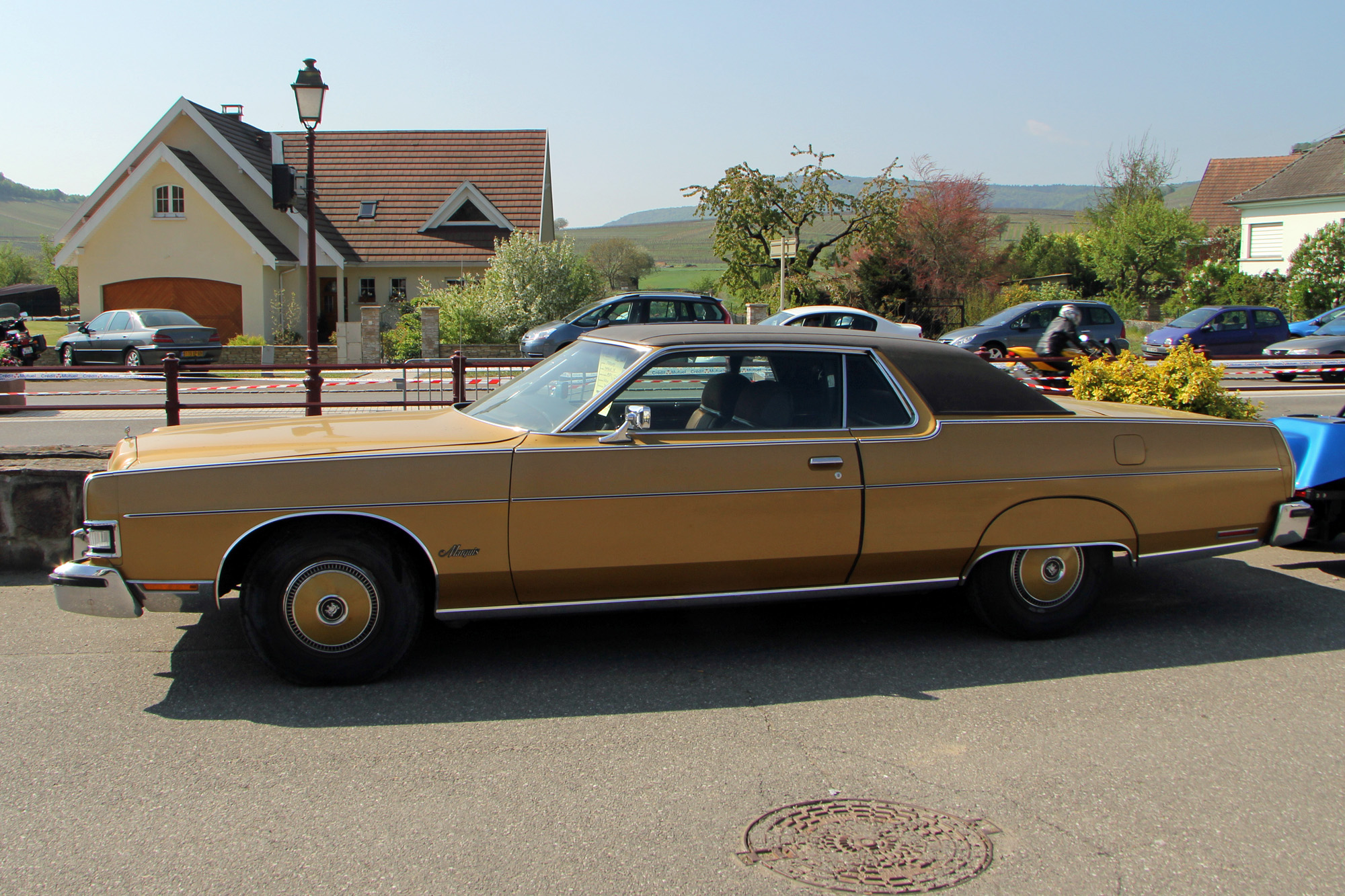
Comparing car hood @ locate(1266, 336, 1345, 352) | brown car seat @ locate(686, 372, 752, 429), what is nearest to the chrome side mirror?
brown car seat @ locate(686, 372, 752, 429)

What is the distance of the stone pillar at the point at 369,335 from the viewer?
23719 mm

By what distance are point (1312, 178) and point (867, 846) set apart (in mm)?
45728

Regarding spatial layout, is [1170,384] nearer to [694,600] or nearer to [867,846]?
[694,600]

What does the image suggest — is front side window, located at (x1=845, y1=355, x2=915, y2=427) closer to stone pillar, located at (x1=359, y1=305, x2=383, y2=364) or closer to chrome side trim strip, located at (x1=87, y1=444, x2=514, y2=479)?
chrome side trim strip, located at (x1=87, y1=444, x2=514, y2=479)

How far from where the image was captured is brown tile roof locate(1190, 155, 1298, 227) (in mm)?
56719

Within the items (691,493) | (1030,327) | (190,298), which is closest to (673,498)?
(691,493)

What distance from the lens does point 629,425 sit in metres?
4.43

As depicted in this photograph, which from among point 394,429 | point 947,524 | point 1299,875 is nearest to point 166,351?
point 394,429

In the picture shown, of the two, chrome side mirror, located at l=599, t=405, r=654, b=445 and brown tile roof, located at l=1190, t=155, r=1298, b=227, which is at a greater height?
brown tile roof, located at l=1190, t=155, r=1298, b=227

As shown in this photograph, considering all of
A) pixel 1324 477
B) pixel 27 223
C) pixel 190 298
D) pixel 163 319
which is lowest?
pixel 1324 477

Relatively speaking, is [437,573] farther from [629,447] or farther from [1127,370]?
[1127,370]

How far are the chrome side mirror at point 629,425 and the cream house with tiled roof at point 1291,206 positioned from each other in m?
42.2

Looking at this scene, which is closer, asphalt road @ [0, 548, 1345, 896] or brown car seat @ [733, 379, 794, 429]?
asphalt road @ [0, 548, 1345, 896]

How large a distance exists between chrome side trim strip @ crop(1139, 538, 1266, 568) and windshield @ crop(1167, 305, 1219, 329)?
20.6 m
